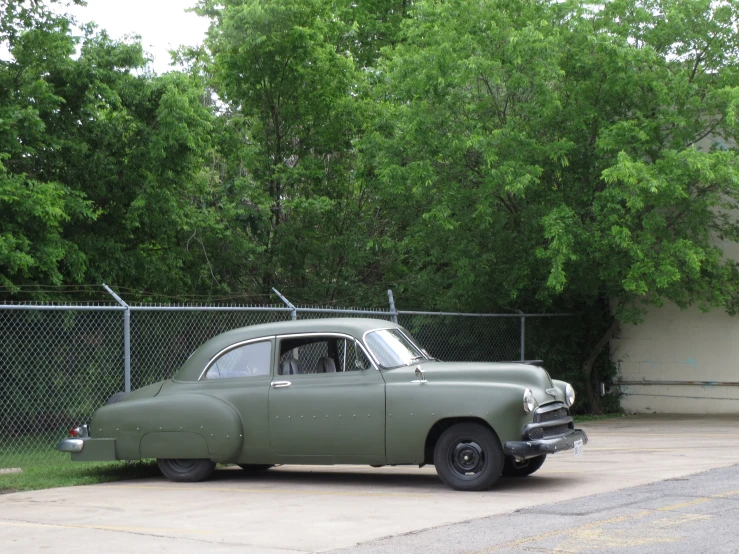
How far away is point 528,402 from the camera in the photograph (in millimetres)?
9219

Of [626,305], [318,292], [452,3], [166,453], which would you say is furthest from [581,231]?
[166,453]

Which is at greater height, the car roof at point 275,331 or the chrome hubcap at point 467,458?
the car roof at point 275,331

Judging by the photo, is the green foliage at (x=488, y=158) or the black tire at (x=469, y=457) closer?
the black tire at (x=469, y=457)

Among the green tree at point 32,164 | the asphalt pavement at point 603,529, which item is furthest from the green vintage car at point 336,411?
the green tree at point 32,164

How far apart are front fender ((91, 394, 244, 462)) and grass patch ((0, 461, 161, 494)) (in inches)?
27.9

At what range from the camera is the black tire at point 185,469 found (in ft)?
34.4

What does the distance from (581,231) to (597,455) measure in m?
5.26

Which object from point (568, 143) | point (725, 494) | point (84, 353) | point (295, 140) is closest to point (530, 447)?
point (725, 494)

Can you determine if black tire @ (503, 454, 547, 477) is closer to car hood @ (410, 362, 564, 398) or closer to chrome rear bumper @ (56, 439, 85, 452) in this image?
car hood @ (410, 362, 564, 398)

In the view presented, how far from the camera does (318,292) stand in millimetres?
22219

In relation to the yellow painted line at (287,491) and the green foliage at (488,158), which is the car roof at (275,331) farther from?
the green foliage at (488,158)

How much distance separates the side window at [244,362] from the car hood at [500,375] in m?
1.74

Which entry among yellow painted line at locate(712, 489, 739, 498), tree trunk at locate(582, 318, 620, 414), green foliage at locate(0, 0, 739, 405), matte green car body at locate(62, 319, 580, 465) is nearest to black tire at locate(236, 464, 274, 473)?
matte green car body at locate(62, 319, 580, 465)

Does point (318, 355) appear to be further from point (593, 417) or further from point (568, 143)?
point (593, 417)
